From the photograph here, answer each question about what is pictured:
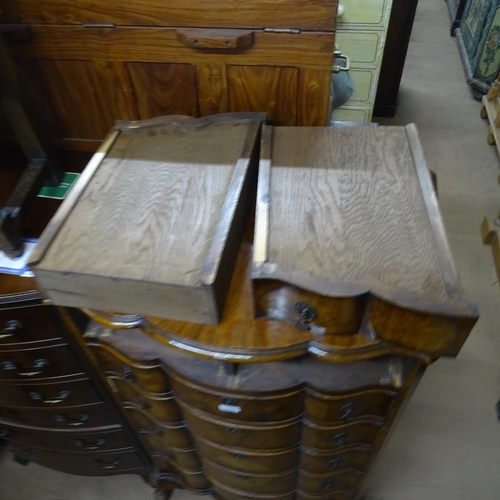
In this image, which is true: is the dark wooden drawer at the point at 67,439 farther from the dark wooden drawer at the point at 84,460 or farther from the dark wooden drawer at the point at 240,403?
the dark wooden drawer at the point at 240,403

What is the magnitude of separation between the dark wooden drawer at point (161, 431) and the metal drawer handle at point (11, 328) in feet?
1.04

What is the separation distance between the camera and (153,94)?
889 millimetres

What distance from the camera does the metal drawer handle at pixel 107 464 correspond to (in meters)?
1.22

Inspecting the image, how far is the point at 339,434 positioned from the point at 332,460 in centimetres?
13

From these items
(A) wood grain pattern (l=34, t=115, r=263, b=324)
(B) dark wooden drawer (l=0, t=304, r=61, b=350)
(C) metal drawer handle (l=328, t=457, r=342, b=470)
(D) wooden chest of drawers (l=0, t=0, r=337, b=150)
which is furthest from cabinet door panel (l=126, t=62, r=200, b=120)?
(C) metal drawer handle (l=328, t=457, r=342, b=470)

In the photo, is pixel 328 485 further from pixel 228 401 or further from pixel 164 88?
pixel 164 88

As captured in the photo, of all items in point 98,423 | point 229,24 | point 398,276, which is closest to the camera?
point 398,276

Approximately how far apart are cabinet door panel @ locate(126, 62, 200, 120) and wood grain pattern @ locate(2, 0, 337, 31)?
0.28 feet

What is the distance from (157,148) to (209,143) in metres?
0.09

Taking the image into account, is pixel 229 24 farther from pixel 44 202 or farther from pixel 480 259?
pixel 480 259

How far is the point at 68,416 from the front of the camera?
106 centimetres

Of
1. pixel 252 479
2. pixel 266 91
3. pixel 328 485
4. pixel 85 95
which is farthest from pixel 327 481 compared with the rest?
pixel 85 95

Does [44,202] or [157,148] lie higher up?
[157,148]

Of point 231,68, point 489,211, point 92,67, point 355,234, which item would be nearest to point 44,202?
point 92,67
